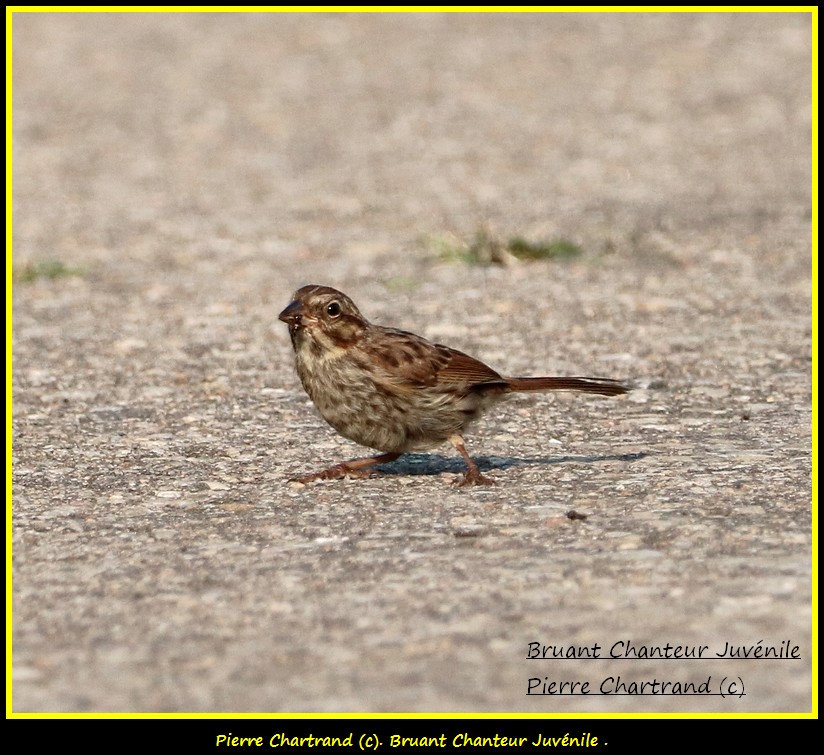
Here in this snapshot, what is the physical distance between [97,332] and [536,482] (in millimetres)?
4490

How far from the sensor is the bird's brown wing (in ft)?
21.3

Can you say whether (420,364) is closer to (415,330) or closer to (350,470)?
(350,470)

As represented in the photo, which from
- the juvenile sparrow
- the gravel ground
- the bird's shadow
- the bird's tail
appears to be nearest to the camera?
the gravel ground

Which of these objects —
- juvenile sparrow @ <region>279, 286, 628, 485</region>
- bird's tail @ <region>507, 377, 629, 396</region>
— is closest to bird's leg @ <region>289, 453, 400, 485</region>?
juvenile sparrow @ <region>279, 286, 628, 485</region>

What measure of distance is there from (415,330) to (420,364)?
3701 mm

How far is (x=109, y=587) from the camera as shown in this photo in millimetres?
5238

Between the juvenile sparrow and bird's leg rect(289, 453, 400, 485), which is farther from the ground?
the juvenile sparrow

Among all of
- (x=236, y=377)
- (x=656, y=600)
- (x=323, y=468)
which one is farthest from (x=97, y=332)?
(x=656, y=600)

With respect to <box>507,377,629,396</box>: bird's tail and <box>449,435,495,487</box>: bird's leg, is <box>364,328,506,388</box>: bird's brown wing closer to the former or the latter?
<box>507,377,629,396</box>: bird's tail

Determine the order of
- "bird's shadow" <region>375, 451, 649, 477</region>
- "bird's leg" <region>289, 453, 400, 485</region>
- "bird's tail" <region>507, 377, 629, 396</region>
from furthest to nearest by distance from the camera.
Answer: "bird's shadow" <region>375, 451, 649, 477</region>, "bird's tail" <region>507, 377, 629, 396</region>, "bird's leg" <region>289, 453, 400, 485</region>

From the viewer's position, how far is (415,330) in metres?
10.2

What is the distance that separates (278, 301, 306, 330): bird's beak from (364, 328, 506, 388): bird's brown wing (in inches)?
12.3

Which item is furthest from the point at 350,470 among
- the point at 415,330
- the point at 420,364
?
the point at 415,330

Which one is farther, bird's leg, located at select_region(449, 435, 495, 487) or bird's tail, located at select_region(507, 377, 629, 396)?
bird's tail, located at select_region(507, 377, 629, 396)
